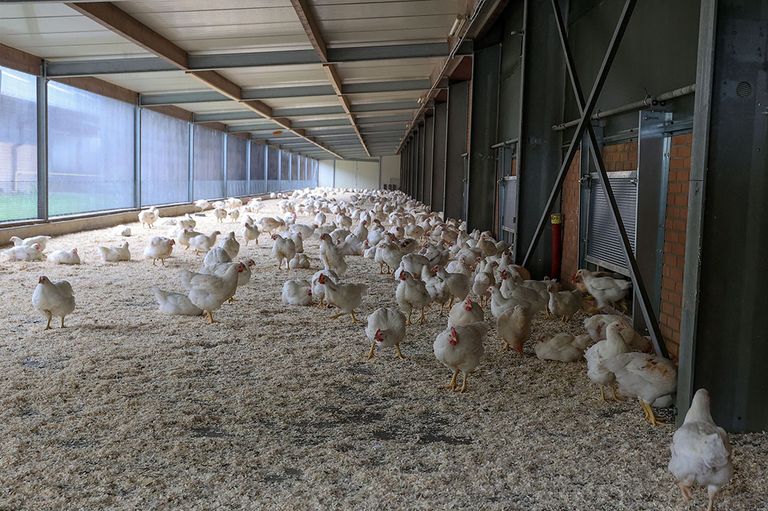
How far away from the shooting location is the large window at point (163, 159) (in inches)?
789

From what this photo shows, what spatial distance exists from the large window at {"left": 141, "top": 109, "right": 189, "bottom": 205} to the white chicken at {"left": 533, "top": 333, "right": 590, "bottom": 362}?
17.1m

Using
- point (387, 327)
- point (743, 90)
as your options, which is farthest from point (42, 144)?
point (743, 90)

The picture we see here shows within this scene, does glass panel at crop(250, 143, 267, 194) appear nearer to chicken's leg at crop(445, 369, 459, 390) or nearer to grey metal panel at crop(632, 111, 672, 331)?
grey metal panel at crop(632, 111, 672, 331)

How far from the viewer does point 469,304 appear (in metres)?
5.41

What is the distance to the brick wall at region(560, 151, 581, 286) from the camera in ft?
25.6

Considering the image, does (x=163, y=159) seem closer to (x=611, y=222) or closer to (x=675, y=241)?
(x=611, y=222)

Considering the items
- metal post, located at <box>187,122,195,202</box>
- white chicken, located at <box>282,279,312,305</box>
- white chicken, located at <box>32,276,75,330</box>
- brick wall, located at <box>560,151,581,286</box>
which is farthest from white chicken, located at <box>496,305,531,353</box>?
metal post, located at <box>187,122,195,202</box>

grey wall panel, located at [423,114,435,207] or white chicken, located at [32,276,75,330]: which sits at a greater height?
grey wall panel, located at [423,114,435,207]

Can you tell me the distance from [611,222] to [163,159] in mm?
17769

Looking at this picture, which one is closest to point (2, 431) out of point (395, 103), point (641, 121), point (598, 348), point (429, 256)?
point (598, 348)

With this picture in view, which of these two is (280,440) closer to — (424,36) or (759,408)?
(759,408)

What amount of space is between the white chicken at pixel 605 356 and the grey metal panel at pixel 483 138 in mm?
8518

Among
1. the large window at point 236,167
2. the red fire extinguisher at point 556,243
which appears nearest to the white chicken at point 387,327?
the red fire extinguisher at point 556,243

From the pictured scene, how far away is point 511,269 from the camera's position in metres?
7.34
